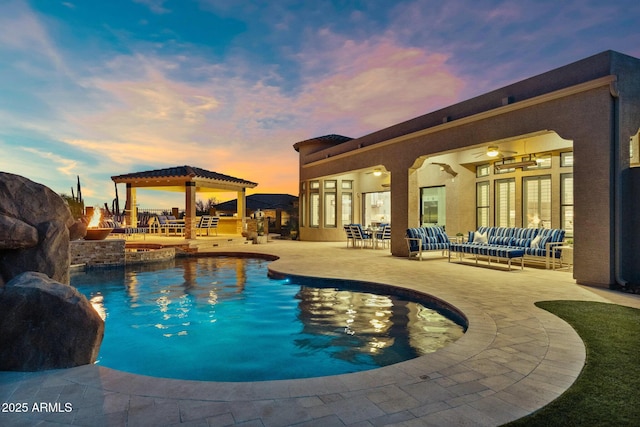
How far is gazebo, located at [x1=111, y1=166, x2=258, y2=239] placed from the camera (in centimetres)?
1659

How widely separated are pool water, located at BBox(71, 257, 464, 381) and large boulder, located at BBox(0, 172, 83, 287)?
1313mm

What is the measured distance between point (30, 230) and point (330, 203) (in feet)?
51.2

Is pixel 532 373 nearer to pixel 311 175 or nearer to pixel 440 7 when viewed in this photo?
pixel 440 7

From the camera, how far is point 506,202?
39.6 ft

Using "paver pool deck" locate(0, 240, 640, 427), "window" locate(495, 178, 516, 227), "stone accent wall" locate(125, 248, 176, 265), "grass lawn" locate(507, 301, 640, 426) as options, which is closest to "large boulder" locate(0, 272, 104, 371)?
"paver pool deck" locate(0, 240, 640, 427)

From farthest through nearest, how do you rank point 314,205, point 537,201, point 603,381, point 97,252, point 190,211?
point 314,205 → point 190,211 → point 537,201 → point 97,252 → point 603,381

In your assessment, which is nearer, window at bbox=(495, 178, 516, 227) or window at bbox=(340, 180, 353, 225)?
window at bbox=(495, 178, 516, 227)

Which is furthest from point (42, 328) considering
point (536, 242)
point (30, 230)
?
point (536, 242)

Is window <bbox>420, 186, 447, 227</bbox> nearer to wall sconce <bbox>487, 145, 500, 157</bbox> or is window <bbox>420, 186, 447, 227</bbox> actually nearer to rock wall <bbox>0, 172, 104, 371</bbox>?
wall sconce <bbox>487, 145, 500, 157</bbox>

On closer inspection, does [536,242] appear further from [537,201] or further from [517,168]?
[517,168]

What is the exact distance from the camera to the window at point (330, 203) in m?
18.6

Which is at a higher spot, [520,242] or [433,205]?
[433,205]

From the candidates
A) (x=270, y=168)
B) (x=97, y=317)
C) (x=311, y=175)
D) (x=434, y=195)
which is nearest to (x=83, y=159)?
(x=270, y=168)

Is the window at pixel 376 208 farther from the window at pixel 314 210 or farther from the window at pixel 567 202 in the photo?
the window at pixel 567 202
